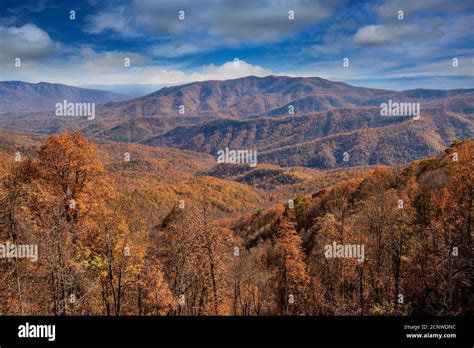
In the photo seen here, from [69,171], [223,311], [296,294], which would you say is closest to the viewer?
[223,311]

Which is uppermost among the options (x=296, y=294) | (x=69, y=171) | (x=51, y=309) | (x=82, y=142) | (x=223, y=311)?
(x=82, y=142)

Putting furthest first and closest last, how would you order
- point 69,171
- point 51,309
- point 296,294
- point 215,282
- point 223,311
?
1. point 296,294
2. point 69,171
3. point 223,311
4. point 215,282
5. point 51,309
